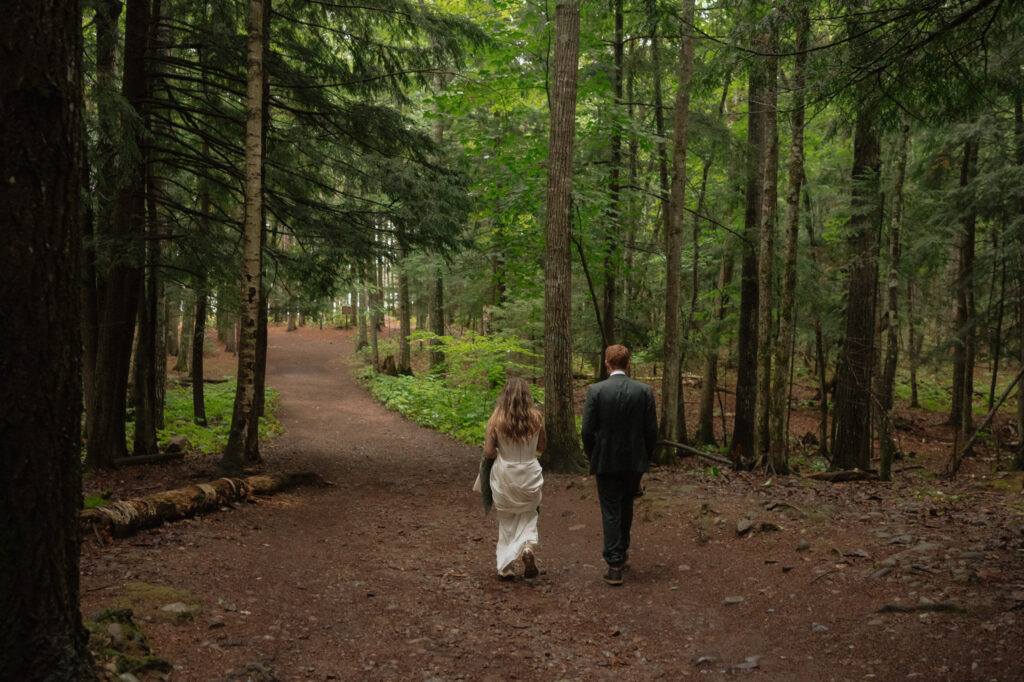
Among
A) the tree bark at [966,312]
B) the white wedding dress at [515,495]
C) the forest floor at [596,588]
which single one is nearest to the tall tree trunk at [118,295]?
the forest floor at [596,588]

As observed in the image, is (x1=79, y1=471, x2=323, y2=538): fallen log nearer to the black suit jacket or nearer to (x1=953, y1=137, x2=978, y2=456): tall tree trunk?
the black suit jacket

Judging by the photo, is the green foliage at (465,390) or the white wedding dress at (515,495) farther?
the green foliage at (465,390)

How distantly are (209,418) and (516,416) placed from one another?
13.1 m

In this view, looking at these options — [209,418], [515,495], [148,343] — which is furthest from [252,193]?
[209,418]

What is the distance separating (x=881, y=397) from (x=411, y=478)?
1097 cm

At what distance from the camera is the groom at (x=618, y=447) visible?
19.0ft

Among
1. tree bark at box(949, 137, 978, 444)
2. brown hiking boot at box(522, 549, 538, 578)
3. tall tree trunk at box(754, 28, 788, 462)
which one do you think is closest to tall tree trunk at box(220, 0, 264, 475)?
brown hiking boot at box(522, 549, 538, 578)

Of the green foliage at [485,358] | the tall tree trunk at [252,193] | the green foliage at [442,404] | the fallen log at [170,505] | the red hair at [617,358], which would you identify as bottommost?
the green foliage at [442,404]

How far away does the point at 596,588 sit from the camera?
571 centimetres

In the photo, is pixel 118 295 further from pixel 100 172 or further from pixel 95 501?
pixel 95 501

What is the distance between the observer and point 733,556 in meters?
6.02

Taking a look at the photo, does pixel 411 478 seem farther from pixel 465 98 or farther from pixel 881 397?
pixel 881 397

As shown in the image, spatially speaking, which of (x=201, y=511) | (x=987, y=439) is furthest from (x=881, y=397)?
(x=201, y=511)

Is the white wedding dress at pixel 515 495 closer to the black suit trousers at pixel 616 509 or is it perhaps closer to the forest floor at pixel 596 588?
the forest floor at pixel 596 588
